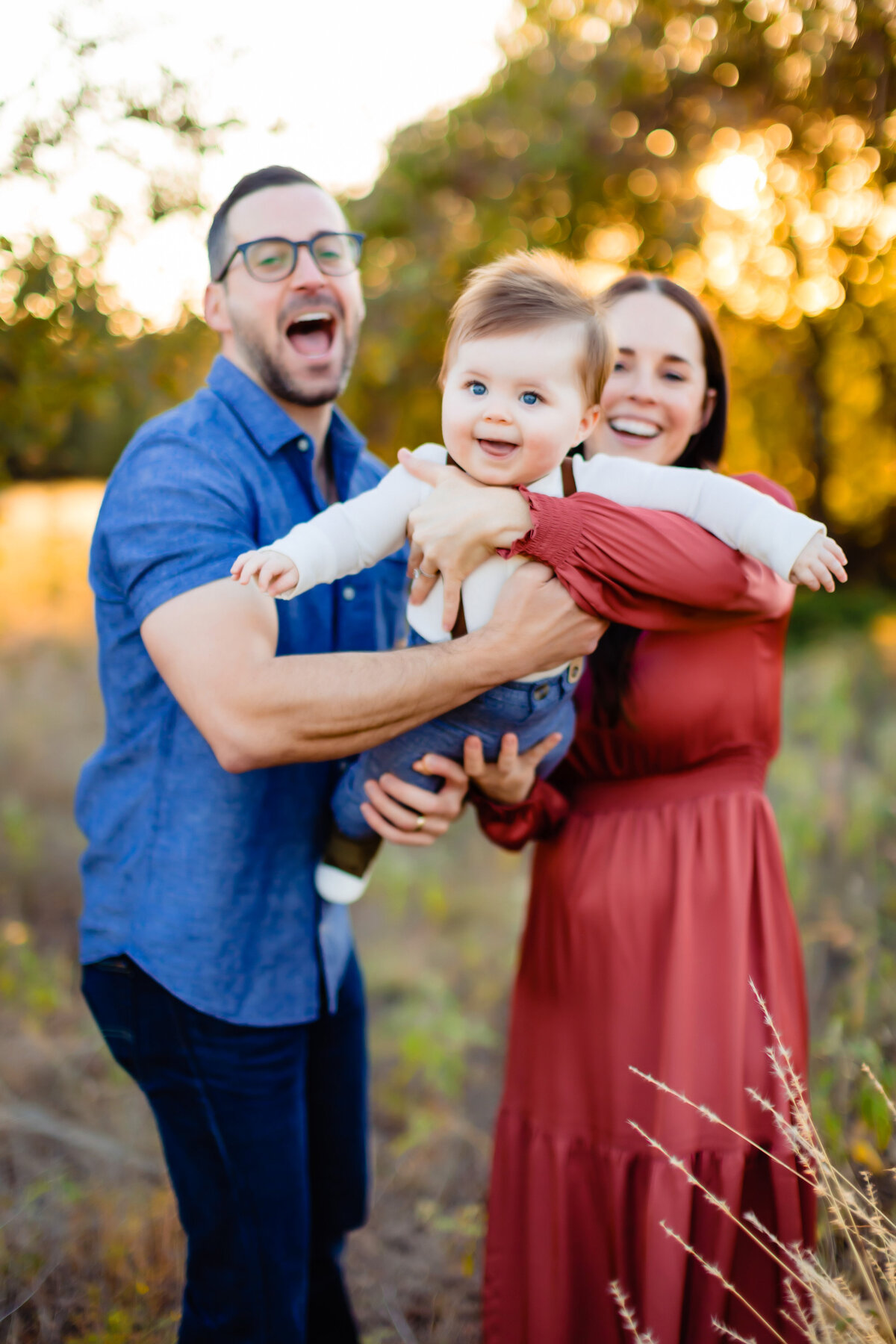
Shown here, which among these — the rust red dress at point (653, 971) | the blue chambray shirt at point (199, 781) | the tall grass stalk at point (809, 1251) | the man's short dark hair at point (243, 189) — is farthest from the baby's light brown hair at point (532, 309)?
the tall grass stalk at point (809, 1251)

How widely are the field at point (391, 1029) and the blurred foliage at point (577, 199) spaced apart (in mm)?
1188

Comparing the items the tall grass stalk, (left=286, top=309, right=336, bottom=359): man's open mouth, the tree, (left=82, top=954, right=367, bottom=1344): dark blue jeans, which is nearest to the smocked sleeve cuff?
(left=286, top=309, right=336, bottom=359): man's open mouth

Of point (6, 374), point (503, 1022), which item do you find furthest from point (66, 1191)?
point (6, 374)

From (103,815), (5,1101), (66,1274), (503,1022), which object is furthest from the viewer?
(503,1022)

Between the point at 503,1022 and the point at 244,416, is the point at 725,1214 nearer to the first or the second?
the point at 244,416

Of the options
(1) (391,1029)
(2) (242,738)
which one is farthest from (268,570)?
(1) (391,1029)

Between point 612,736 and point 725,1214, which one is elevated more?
point 612,736

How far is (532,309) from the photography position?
1.79m

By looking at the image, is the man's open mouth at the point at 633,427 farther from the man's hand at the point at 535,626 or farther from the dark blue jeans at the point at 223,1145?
the dark blue jeans at the point at 223,1145

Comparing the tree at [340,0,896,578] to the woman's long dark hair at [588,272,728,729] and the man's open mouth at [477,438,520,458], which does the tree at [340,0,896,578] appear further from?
the man's open mouth at [477,438,520,458]

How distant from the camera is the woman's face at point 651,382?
2.15 meters

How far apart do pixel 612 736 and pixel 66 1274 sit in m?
2.18

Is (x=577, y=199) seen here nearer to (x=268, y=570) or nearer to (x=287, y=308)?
(x=287, y=308)

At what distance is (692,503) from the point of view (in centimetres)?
191
